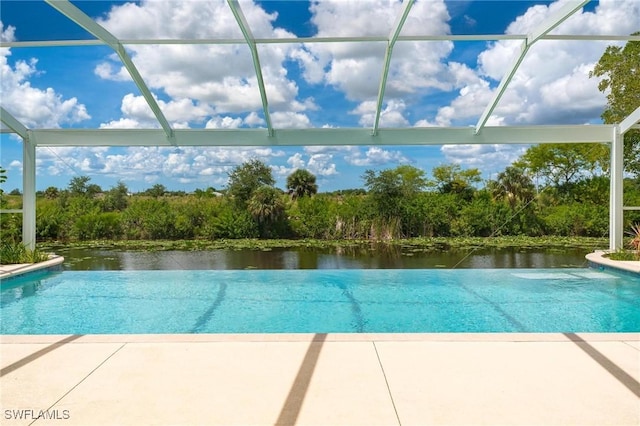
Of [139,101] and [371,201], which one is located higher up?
[139,101]

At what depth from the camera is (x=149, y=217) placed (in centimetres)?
1666

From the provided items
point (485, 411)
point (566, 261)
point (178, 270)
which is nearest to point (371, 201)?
point (566, 261)

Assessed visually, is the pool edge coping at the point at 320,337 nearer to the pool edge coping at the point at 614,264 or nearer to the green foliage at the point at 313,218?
the pool edge coping at the point at 614,264

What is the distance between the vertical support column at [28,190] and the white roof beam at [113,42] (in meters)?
2.95

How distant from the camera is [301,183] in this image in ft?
68.9

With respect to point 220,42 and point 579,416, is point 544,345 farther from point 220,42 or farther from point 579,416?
point 220,42

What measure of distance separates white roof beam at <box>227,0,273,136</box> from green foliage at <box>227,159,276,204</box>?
8523mm

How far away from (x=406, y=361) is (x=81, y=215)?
15.6 metres

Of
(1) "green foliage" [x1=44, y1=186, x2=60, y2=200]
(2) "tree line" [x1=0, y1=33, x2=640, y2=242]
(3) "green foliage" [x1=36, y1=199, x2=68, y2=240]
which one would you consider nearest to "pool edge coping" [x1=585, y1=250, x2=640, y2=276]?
(2) "tree line" [x1=0, y1=33, x2=640, y2=242]

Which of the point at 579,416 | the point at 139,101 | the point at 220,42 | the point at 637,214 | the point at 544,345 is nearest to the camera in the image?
the point at 579,416

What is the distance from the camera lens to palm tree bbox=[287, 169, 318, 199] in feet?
68.9

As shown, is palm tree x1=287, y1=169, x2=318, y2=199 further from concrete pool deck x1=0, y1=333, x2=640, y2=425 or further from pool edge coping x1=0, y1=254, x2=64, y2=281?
concrete pool deck x1=0, y1=333, x2=640, y2=425

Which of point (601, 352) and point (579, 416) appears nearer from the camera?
point (579, 416)

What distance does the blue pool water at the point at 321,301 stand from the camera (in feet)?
19.1
